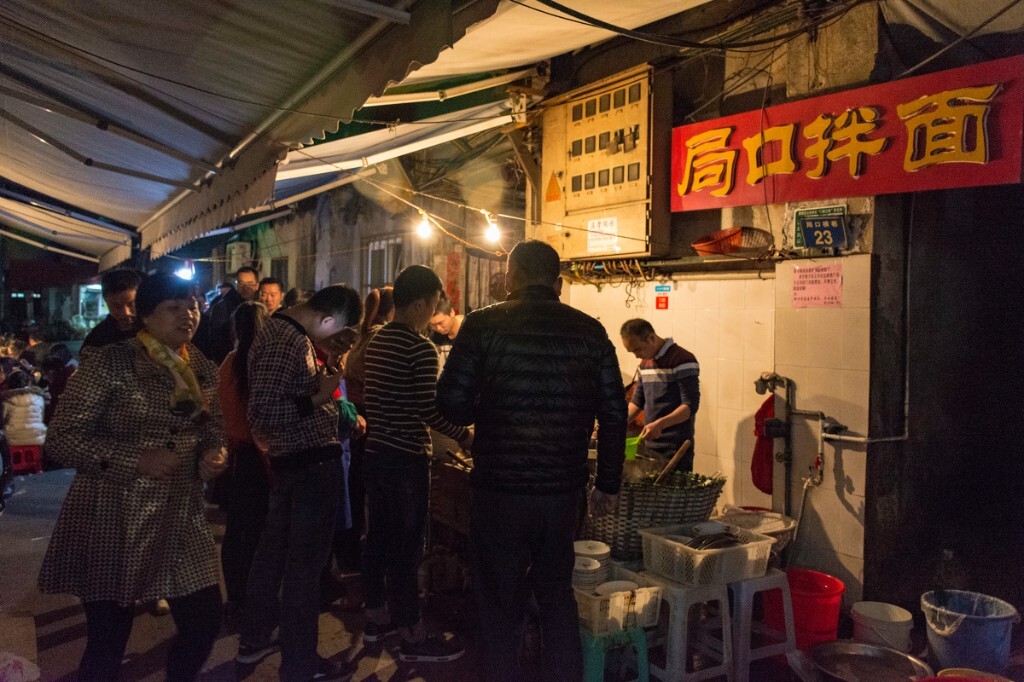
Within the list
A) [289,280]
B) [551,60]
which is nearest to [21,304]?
[289,280]

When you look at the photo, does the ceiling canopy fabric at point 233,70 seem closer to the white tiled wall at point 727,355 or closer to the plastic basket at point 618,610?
the white tiled wall at point 727,355

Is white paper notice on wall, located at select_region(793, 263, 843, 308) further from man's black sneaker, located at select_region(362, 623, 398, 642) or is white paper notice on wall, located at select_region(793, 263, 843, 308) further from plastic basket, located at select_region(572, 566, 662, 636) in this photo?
man's black sneaker, located at select_region(362, 623, 398, 642)

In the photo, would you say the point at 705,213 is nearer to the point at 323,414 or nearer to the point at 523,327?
the point at 523,327

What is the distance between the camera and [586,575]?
3.92 metres

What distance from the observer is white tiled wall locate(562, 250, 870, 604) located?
5078 millimetres

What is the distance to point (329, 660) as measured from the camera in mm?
4160

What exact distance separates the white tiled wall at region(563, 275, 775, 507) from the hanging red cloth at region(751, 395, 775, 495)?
0.32 metres

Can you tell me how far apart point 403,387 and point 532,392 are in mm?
1240

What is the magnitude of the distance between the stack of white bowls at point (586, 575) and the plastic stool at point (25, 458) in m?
7.86

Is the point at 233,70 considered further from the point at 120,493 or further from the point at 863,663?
the point at 863,663

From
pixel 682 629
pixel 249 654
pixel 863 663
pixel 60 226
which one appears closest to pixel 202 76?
pixel 249 654

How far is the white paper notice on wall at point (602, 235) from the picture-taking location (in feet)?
22.1

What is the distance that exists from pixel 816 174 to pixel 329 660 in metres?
4.79

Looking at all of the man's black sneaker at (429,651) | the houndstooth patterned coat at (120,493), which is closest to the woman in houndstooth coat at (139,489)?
the houndstooth patterned coat at (120,493)
